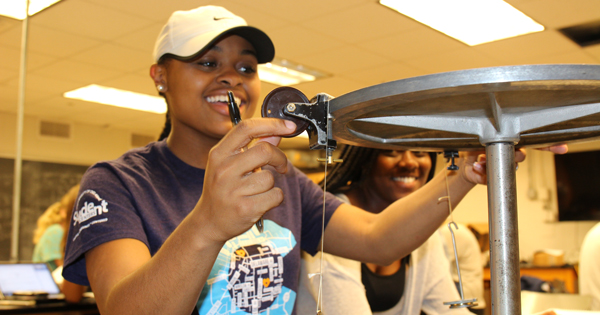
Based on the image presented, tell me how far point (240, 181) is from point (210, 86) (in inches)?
19.3

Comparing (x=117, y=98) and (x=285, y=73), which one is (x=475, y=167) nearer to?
(x=285, y=73)

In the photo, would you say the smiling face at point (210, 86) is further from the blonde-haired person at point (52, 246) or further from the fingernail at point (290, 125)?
the blonde-haired person at point (52, 246)

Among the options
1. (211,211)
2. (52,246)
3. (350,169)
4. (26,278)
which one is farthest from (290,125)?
(52,246)

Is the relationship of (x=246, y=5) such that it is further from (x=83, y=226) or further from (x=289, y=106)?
(x=289, y=106)

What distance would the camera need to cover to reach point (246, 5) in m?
3.12

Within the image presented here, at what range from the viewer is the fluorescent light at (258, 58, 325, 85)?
173 inches

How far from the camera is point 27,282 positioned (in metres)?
2.92

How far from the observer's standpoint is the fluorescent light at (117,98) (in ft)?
17.0

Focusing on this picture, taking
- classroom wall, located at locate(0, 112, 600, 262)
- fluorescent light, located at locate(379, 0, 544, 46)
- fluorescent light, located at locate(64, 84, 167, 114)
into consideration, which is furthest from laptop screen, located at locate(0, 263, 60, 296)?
classroom wall, located at locate(0, 112, 600, 262)

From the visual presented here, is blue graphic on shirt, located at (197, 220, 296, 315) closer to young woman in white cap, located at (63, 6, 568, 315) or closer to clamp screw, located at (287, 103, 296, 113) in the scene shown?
young woman in white cap, located at (63, 6, 568, 315)

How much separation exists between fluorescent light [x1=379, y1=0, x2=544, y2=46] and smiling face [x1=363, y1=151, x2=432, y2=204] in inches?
66.2

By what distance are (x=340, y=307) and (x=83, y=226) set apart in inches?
27.0

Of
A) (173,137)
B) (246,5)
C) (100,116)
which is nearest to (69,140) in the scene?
(100,116)

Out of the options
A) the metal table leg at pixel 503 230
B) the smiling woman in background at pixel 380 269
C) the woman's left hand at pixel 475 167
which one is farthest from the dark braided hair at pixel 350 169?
the metal table leg at pixel 503 230
